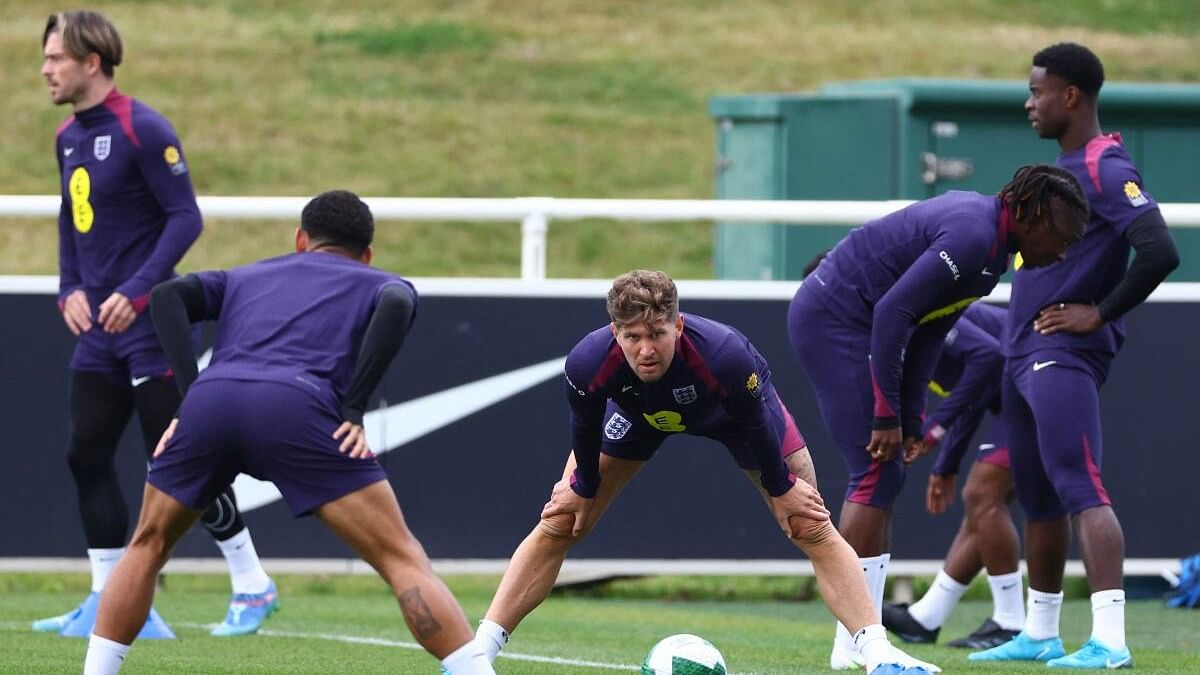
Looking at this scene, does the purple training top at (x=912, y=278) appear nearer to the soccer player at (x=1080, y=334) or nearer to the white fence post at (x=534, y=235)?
the soccer player at (x=1080, y=334)

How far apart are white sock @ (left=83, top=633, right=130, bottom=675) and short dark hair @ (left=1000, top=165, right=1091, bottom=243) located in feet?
11.0

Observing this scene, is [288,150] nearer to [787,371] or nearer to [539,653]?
[787,371]

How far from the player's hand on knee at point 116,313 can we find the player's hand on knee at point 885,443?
290 centimetres

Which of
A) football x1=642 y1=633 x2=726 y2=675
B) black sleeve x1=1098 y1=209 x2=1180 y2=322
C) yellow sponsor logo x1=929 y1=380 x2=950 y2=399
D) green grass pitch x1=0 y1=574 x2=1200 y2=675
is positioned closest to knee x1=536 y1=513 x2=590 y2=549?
football x1=642 y1=633 x2=726 y2=675

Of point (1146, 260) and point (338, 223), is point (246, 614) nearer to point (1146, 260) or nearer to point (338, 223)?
point (338, 223)

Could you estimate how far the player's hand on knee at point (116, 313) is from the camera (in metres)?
7.99

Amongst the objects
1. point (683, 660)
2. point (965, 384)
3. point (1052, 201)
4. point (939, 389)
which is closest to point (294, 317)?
point (683, 660)

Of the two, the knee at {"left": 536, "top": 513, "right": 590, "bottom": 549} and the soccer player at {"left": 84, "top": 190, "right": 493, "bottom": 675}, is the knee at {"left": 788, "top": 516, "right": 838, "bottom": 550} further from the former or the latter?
the soccer player at {"left": 84, "top": 190, "right": 493, "bottom": 675}

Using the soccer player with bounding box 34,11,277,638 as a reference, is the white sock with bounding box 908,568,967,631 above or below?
below

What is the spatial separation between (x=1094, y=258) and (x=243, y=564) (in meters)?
3.64

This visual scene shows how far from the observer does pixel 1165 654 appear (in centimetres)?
846

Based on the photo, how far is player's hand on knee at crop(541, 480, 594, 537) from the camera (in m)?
6.86

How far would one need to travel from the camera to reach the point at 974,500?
348 inches

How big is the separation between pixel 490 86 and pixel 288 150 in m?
3.91
